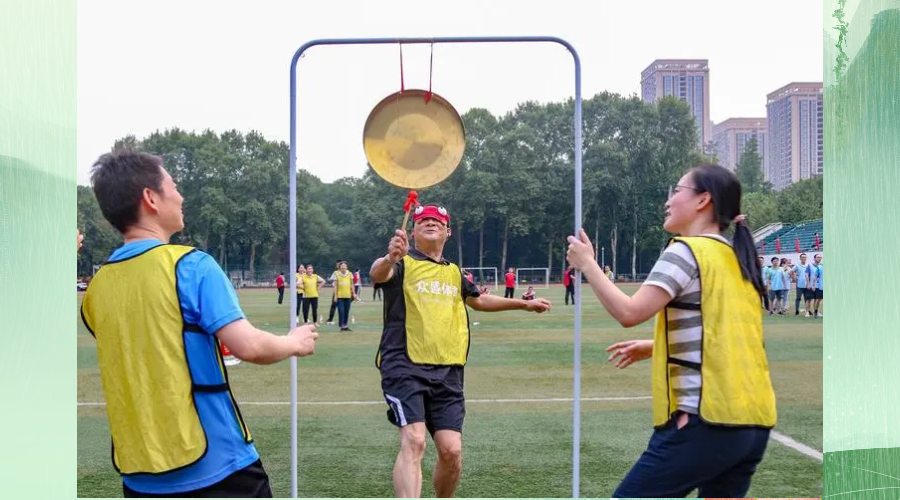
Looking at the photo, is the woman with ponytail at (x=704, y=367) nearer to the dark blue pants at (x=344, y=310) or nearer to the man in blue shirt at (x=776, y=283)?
the dark blue pants at (x=344, y=310)

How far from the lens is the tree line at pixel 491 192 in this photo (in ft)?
125

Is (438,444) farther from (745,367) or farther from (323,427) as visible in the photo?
(323,427)

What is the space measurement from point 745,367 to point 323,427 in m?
5.26

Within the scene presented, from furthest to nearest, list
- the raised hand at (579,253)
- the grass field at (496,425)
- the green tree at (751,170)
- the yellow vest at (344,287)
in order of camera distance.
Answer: the green tree at (751,170), the yellow vest at (344,287), the grass field at (496,425), the raised hand at (579,253)

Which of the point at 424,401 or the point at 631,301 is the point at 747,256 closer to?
the point at 631,301

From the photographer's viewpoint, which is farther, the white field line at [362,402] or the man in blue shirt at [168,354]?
the white field line at [362,402]

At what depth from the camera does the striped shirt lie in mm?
2869

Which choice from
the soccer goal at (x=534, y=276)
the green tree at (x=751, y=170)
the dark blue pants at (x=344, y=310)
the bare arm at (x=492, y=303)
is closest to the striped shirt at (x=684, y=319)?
the bare arm at (x=492, y=303)

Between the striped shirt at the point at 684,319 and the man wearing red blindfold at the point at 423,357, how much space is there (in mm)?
1828

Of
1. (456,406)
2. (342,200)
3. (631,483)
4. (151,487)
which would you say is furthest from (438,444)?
(342,200)

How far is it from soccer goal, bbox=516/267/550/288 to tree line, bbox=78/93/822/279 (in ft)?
1.42

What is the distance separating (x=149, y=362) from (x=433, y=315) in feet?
7.57

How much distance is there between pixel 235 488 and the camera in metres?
2.73

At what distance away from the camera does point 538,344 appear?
14992mm
